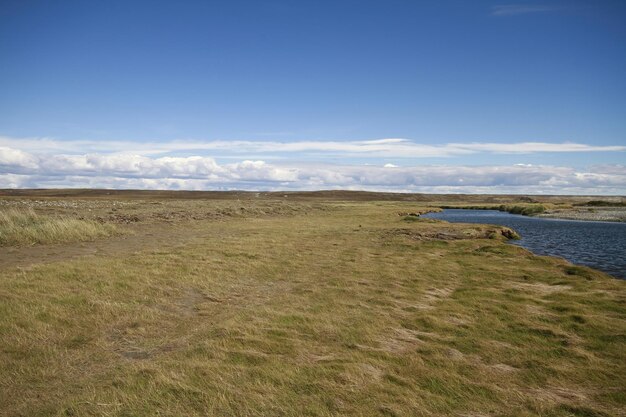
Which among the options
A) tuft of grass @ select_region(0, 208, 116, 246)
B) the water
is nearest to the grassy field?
tuft of grass @ select_region(0, 208, 116, 246)

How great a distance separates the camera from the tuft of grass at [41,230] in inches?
955

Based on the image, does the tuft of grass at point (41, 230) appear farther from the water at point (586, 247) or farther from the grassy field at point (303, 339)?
the water at point (586, 247)

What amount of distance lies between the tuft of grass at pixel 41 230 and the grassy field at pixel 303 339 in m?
5.39

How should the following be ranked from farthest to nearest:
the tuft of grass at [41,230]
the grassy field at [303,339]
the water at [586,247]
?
1. the water at [586,247]
2. the tuft of grass at [41,230]
3. the grassy field at [303,339]

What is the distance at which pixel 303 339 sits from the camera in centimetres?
1009

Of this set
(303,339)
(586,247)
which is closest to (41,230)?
(303,339)

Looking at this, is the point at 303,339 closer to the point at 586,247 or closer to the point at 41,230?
the point at 41,230

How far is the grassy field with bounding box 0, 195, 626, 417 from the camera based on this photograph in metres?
7.12

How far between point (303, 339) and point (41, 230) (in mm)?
23724

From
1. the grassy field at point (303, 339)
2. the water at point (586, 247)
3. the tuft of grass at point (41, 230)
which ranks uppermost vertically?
the tuft of grass at point (41, 230)

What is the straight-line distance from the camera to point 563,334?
34.9 ft

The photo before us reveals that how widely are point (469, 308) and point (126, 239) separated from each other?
2427 cm

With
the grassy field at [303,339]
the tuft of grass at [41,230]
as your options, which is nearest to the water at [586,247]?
the grassy field at [303,339]

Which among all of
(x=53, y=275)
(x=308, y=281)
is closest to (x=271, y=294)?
(x=308, y=281)
